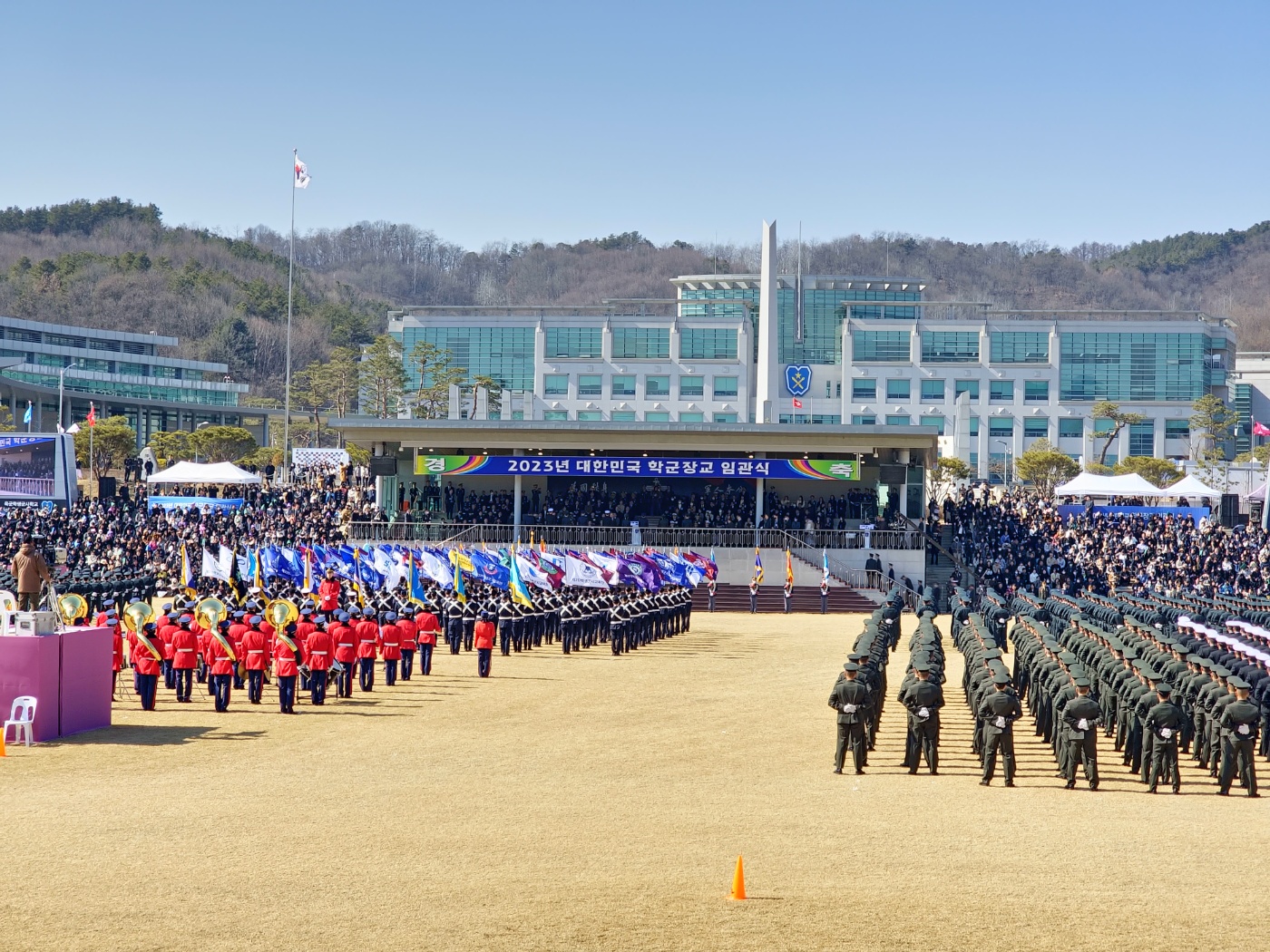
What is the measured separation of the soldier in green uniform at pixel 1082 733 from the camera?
1447 cm

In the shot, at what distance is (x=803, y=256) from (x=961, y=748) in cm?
15586

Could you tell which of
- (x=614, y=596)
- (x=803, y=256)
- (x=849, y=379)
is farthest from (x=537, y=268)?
(x=614, y=596)

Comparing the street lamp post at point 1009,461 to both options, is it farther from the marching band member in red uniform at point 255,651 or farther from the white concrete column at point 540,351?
the marching band member in red uniform at point 255,651

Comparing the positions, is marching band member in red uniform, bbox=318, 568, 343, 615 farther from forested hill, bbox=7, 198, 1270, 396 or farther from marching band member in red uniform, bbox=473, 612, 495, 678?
forested hill, bbox=7, 198, 1270, 396

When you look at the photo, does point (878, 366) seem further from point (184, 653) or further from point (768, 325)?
point (184, 653)

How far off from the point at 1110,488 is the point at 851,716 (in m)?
41.5

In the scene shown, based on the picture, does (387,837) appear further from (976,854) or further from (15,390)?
(15,390)

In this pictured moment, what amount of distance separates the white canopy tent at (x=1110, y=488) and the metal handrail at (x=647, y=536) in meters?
10.0

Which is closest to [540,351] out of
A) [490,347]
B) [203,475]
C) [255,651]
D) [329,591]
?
[490,347]

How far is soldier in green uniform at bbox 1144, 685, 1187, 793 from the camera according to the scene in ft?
47.3

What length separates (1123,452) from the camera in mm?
87000

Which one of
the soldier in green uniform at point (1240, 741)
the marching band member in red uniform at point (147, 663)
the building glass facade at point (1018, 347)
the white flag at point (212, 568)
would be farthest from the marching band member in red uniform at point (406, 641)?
the building glass facade at point (1018, 347)

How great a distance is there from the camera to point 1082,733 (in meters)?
14.6

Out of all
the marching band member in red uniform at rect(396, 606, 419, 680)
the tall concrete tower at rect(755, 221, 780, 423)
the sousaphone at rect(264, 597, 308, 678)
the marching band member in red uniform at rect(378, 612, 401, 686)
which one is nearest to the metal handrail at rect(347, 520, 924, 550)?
the tall concrete tower at rect(755, 221, 780, 423)
